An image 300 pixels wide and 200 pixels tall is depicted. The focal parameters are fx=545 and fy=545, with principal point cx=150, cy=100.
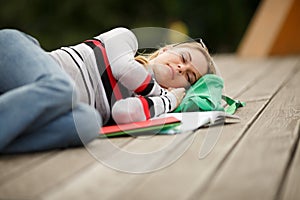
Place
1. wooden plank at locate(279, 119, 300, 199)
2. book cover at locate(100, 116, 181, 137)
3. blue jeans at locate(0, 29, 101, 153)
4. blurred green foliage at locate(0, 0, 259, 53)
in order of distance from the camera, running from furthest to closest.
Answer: blurred green foliage at locate(0, 0, 259, 53), book cover at locate(100, 116, 181, 137), blue jeans at locate(0, 29, 101, 153), wooden plank at locate(279, 119, 300, 199)

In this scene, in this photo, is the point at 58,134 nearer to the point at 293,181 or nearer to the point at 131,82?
the point at 131,82

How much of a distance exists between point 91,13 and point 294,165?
5225 millimetres

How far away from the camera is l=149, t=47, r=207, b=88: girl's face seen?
5.54ft

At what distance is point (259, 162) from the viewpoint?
1205 millimetres

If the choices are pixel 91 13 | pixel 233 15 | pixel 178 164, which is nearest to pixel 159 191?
pixel 178 164

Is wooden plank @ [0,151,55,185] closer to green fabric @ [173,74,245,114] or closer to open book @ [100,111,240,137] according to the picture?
open book @ [100,111,240,137]

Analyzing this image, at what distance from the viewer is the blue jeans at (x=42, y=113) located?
1.29m

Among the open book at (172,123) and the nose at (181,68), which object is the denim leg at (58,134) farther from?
the nose at (181,68)

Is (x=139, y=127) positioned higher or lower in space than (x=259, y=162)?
lower

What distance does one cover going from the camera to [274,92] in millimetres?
2260

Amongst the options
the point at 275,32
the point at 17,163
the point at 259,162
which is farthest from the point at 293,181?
the point at 275,32

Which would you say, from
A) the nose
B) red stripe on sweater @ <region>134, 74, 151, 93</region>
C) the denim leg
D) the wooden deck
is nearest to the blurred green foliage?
the nose

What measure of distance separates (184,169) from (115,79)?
0.51m

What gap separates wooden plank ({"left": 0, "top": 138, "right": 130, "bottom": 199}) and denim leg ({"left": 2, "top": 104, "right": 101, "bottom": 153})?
0.11 ft
